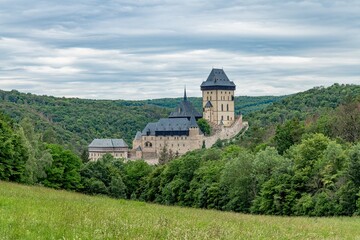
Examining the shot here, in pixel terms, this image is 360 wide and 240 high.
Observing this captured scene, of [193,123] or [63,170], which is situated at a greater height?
[193,123]

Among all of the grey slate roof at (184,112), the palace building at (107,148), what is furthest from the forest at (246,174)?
the grey slate roof at (184,112)

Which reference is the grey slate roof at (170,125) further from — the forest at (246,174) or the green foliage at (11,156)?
the green foliage at (11,156)

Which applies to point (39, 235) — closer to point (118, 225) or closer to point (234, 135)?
point (118, 225)

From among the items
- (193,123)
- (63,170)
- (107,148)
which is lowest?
(107,148)

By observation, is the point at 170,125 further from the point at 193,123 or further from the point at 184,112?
the point at 184,112

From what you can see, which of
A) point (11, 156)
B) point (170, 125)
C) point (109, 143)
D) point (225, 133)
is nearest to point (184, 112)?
point (170, 125)

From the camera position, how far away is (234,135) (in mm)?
191875

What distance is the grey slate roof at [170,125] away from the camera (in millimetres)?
179750

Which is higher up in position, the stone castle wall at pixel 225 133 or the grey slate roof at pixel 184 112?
the grey slate roof at pixel 184 112

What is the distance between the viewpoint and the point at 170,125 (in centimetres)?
18112

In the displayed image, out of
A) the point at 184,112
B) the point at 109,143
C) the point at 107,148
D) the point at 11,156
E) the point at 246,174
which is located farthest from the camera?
the point at 184,112

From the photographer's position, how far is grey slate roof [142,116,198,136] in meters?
180

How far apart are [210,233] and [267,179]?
137 feet

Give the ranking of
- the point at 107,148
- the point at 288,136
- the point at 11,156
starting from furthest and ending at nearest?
the point at 107,148, the point at 288,136, the point at 11,156
